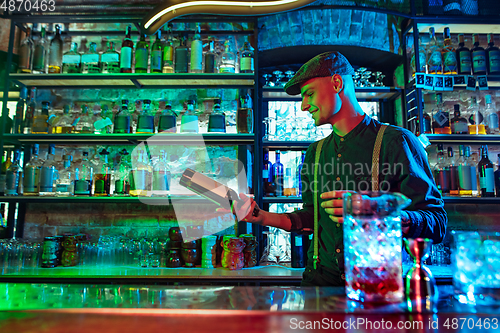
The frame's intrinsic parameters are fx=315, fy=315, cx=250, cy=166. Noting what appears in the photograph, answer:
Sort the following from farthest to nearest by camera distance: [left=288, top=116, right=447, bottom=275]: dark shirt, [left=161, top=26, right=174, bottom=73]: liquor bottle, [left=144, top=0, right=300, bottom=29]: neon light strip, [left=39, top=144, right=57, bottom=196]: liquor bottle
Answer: [left=161, top=26, right=174, bottom=73]: liquor bottle
[left=39, top=144, right=57, bottom=196]: liquor bottle
[left=144, top=0, right=300, bottom=29]: neon light strip
[left=288, top=116, right=447, bottom=275]: dark shirt

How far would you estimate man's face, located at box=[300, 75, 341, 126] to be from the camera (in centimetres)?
128

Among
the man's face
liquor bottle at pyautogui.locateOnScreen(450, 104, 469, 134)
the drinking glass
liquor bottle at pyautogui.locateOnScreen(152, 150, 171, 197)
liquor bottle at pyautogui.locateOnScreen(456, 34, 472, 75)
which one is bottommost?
the drinking glass

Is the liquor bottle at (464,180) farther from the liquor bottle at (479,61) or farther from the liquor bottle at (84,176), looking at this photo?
the liquor bottle at (84,176)

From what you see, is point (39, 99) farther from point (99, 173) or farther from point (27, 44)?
point (99, 173)

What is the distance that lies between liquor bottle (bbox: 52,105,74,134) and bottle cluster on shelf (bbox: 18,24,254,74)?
1.13ft

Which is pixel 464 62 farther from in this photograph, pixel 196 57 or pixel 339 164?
pixel 196 57

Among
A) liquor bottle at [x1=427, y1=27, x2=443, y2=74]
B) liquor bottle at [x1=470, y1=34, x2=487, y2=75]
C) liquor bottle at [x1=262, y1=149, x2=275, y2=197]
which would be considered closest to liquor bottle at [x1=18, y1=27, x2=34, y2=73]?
liquor bottle at [x1=262, y1=149, x2=275, y2=197]

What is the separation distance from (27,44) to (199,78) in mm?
1505

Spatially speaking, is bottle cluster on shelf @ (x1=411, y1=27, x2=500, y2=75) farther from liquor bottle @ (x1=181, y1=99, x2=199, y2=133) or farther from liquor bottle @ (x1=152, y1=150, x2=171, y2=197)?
liquor bottle @ (x1=152, y1=150, x2=171, y2=197)

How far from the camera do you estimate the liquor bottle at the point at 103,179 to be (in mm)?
2467

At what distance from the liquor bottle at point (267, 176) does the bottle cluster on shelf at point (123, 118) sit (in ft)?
1.06

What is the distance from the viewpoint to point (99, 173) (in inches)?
101

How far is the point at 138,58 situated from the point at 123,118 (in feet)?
1.65

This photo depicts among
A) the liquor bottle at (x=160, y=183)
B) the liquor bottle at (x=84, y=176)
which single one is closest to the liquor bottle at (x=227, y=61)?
the liquor bottle at (x=160, y=183)
